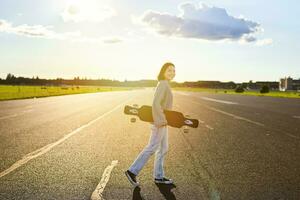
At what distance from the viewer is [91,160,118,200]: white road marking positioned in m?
5.84

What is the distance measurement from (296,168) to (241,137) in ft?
16.3

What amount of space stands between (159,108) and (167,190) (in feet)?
3.92

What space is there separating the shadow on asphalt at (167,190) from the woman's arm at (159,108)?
93cm

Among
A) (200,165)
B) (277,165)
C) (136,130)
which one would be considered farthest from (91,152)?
(136,130)

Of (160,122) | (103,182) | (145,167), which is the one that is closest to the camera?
(160,122)

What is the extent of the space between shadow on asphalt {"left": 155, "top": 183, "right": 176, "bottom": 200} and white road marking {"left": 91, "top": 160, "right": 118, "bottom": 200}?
836mm

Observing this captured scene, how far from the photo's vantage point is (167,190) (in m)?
6.27

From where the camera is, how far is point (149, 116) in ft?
21.7

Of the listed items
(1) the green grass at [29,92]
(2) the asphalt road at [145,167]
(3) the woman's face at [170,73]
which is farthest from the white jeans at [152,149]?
(1) the green grass at [29,92]

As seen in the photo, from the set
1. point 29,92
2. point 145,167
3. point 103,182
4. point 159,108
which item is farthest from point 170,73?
point 29,92

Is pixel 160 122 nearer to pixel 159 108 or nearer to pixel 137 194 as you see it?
pixel 159 108

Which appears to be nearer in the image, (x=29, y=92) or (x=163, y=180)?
(x=163, y=180)

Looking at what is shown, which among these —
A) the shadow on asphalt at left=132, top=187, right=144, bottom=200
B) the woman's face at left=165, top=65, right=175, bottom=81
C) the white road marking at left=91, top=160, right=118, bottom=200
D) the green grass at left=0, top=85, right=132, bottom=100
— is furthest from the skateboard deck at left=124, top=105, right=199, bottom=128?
the green grass at left=0, top=85, right=132, bottom=100

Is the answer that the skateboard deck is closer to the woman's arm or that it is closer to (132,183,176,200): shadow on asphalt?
the woman's arm
